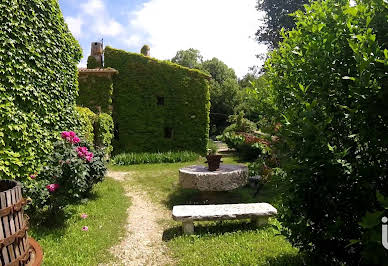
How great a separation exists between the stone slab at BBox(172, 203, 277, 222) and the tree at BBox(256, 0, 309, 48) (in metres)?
22.1

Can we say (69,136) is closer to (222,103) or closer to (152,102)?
(152,102)

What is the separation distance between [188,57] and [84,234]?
48881mm

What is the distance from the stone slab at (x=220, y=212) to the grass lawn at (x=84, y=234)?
1.47 m

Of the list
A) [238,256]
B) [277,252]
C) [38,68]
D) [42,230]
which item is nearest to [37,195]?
[42,230]

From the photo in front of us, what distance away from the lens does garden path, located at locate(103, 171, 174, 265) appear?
15.7 ft

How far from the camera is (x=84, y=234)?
17.9 feet

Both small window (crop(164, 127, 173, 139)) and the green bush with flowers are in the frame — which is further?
small window (crop(164, 127, 173, 139))

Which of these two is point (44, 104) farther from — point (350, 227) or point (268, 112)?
point (350, 227)

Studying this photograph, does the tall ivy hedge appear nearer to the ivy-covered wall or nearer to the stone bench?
the stone bench

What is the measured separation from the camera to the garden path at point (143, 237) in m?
4.78

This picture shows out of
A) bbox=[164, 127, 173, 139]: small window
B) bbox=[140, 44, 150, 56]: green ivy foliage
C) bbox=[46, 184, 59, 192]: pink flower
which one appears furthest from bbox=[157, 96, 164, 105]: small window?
bbox=[46, 184, 59, 192]: pink flower

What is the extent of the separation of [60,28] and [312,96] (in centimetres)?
670

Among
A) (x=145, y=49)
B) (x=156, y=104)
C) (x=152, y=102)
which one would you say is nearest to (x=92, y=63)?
(x=145, y=49)

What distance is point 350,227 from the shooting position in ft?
9.75
